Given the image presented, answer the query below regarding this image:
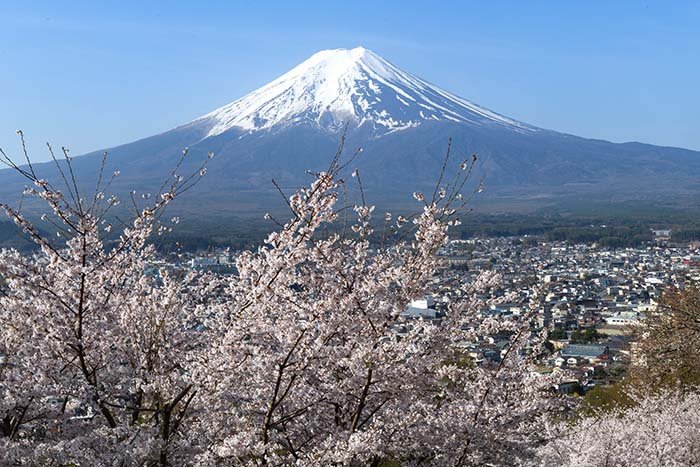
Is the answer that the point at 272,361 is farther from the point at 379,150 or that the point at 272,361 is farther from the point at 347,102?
the point at 347,102

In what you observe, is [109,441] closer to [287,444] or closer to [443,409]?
[287,444]

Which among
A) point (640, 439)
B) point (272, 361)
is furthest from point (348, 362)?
point (640, 439)

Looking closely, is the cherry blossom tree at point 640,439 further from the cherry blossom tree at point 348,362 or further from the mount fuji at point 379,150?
the mount fuji at point 379,150

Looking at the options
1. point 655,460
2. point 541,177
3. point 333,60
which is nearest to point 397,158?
point 541,177

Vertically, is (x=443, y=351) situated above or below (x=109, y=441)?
above

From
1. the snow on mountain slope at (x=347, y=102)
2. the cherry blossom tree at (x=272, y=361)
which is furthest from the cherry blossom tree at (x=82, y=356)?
the snow on mountain slope at (x=347, y=102)
